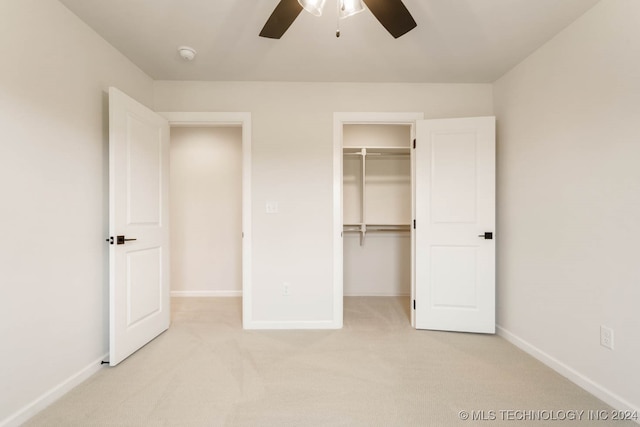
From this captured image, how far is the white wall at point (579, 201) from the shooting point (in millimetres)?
1569

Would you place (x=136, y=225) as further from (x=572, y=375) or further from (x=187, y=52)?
(x=572, y=375)

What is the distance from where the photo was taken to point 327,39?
2070 mm

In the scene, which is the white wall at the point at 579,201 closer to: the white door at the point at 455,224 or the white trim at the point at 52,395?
the white door at the point at 455,224

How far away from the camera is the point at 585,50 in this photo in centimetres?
180

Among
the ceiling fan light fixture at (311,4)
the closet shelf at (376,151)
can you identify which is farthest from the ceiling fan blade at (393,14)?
the closet shelf at (376,151)

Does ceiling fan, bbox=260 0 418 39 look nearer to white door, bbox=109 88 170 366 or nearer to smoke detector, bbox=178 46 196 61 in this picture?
smoke detector, bbox=178 46 196 61

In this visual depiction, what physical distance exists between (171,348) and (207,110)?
2143 millimetres

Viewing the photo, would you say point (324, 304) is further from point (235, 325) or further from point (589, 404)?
point (589, 404)

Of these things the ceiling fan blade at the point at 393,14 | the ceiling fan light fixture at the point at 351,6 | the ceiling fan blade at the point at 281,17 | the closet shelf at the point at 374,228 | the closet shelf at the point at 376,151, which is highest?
the ceiling fan blade at the point at 281,17

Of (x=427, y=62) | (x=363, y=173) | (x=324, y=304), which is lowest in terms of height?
(x=324, y=304)

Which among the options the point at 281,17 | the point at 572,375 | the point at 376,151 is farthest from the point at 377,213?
the point at 281,17

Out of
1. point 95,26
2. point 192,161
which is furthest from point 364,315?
point 95,26

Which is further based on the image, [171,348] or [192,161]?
[192,161]

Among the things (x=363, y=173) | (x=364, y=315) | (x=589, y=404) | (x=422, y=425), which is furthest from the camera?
(x=363, y=173)
